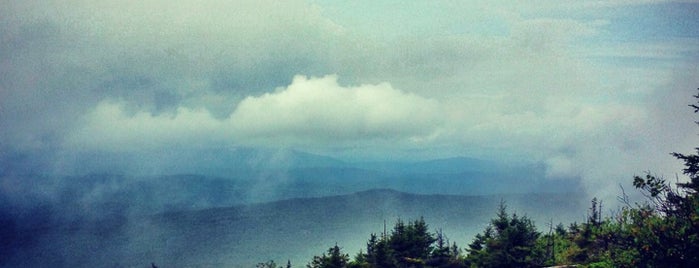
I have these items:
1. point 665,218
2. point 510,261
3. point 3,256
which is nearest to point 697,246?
point 665,218

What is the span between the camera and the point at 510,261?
30.1 metres

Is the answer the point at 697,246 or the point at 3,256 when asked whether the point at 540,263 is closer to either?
the point at 697,246

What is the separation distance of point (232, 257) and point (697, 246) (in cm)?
18057

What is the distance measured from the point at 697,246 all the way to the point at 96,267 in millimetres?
185386

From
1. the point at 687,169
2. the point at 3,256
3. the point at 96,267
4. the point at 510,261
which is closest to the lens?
the point at 687,169

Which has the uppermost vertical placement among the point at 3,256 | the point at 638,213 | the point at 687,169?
the point at 3,256

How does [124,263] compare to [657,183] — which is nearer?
[657,183]

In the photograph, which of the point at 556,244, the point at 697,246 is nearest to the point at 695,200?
the point at 697,246

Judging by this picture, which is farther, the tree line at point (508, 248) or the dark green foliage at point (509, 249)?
the dark green foliage at point (509, 249)

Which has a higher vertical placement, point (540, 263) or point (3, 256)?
point (3, 256)

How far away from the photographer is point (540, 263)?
30.7m

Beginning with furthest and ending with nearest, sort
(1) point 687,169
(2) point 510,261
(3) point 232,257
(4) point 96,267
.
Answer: (3) point 232,257
(4) point 96,267
(2) point 510,261
(1) point 687,169

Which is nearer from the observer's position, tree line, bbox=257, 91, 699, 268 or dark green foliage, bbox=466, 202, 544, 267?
tree line, bbox=257, 91, 699, 268

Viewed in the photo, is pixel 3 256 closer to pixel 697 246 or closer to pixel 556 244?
pixel 556 244
